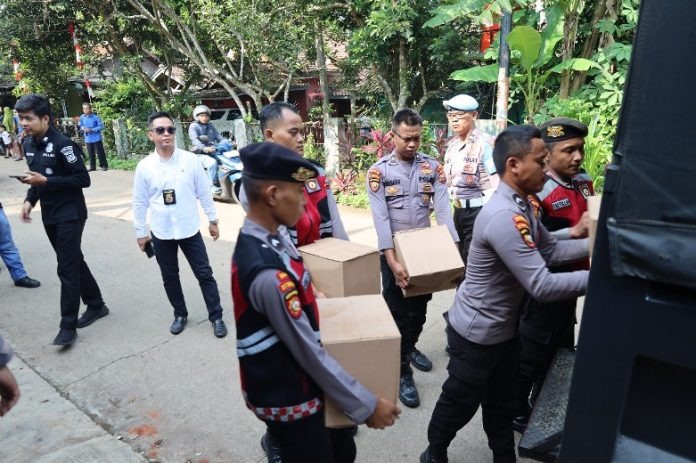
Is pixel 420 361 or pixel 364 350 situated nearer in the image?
pixel 364 350

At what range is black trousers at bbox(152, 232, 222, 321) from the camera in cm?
404

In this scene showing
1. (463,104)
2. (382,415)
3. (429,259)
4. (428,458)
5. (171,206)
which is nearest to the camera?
(382,415)

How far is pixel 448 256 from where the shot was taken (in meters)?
2.73

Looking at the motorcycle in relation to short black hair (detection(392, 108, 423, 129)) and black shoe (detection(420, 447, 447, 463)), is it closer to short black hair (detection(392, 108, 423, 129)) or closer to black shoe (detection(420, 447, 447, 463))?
short black hair (detection(392, 108, 423, 129))

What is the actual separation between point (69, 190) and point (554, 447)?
3.78 metres

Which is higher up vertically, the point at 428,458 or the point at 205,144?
the point at 205,144

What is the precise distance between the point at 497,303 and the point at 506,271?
15 centimetres

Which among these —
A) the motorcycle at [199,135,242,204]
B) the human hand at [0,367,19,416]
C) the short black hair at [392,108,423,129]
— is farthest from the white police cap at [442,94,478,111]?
the motorcycle at [199,135,242,204]

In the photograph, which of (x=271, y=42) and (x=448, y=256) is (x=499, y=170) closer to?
(x=448, y=256)

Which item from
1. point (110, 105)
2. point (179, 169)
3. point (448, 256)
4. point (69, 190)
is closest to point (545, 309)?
point (448, 256)

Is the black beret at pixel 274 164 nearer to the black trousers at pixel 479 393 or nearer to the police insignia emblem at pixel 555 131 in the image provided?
the black trousers at pixel 479 393

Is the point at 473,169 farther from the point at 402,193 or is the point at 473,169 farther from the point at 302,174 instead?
the point at 302,174

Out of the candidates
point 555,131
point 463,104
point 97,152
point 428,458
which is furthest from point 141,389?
point 97,152

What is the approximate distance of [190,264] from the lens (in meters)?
4.12
